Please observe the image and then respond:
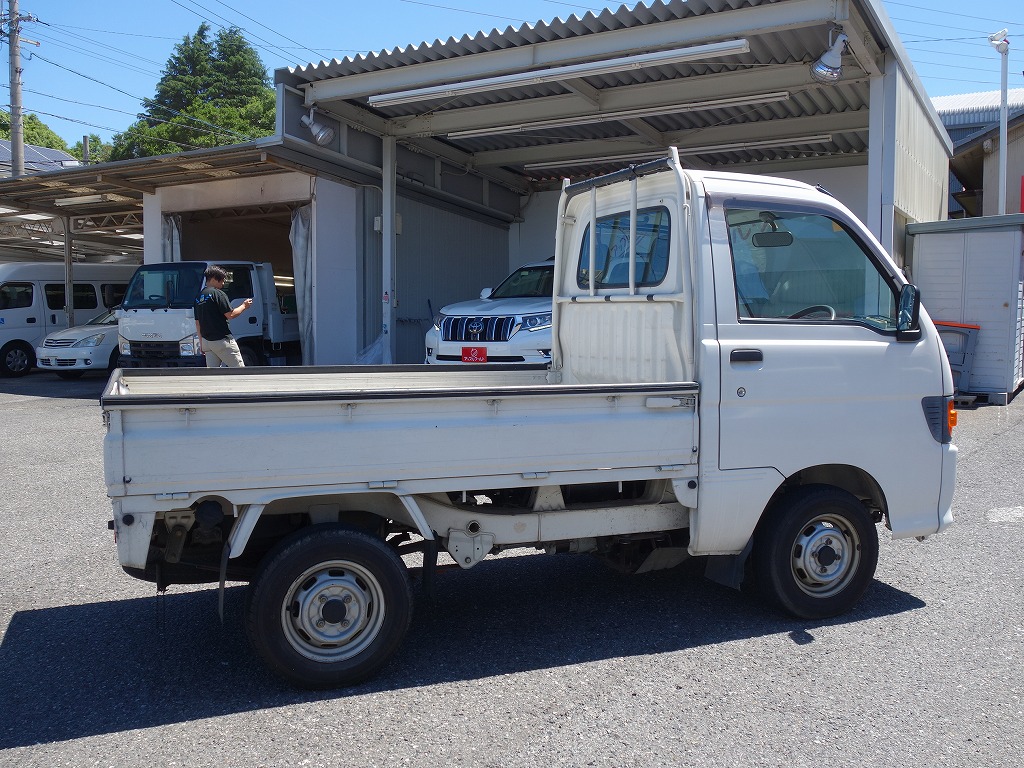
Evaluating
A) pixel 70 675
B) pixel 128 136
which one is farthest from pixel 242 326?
pixel 128 136

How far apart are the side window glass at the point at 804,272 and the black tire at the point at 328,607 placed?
2180 millimetres

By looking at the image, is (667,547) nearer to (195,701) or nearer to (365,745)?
(365,745)

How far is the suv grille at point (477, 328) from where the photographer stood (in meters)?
10.8

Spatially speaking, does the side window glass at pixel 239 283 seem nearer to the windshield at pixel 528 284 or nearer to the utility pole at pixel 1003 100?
the windshield at pixel 528 284

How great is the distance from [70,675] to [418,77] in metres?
10.9

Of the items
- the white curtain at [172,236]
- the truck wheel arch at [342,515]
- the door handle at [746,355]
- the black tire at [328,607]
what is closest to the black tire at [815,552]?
the door handle at [746,355]

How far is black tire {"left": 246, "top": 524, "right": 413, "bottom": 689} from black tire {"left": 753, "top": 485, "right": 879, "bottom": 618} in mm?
1918

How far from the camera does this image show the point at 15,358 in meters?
19.6

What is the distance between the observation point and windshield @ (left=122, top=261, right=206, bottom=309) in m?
13.8

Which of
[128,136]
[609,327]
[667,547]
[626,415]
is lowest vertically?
[667,547]

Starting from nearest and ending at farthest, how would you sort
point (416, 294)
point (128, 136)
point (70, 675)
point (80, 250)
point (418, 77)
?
point (70, 675)
point (418, 77)
point (416, 294)
point (80, 250)
point (128, 136)

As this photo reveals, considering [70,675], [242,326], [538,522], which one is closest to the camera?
[70,675]

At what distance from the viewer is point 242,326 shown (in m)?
14.8

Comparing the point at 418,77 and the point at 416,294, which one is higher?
the point at 418,77
